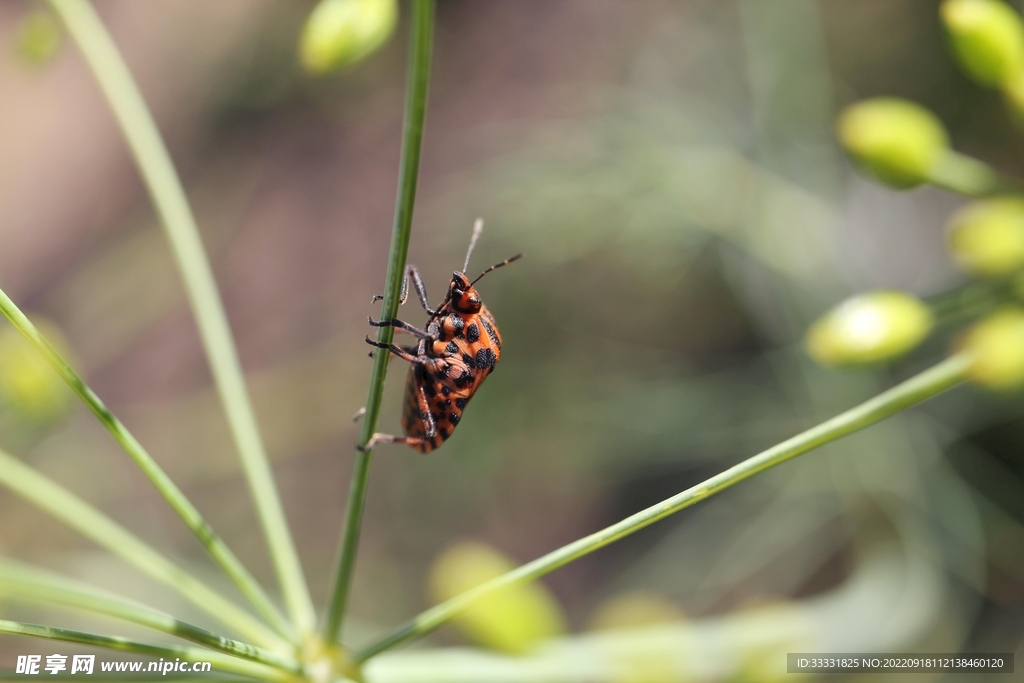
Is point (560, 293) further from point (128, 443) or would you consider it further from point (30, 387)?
point (128, 443)

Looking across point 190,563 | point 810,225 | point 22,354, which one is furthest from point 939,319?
point 190,563

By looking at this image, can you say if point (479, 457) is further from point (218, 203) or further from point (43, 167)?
point (43, 167)

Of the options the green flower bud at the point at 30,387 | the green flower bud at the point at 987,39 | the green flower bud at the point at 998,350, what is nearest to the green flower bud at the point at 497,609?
the green flower bud at the point at 998,350

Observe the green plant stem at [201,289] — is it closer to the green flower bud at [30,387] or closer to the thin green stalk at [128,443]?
the thin green stalk at [128,443]

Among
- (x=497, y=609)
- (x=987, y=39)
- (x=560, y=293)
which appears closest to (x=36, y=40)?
(x=497, y=609)

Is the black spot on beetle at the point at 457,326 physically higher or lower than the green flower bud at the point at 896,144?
lower

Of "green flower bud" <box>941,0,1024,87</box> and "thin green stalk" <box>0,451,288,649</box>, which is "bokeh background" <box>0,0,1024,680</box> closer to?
"thin green stalk" <box>0,451,288,649</box>

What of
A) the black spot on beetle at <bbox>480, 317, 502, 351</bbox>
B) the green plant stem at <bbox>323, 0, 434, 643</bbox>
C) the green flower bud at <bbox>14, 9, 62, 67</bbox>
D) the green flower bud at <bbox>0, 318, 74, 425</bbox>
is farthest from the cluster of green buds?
the green flower bud at <bbox>0, 318, 74, 425</bbox>
